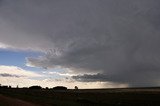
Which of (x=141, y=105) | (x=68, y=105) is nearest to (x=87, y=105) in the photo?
(x=68, y=105)

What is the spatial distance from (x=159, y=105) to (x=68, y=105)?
1339 cm

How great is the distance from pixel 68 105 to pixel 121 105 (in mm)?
8491

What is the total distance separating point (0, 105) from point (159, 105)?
22549 millimetres

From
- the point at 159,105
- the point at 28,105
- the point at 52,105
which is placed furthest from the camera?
the point at 159,105

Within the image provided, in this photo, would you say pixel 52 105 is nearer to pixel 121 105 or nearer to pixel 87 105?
pixel 87 105

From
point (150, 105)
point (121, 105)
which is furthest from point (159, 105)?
point (121, 105)

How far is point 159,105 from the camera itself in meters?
47.8

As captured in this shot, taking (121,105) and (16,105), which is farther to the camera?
(121,105)

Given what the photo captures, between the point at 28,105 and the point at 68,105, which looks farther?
the point at 68,105

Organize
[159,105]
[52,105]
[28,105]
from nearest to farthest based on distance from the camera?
[28,105]
[52,105]
[159,105]

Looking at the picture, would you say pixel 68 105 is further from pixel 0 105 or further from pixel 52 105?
pixel 0 105

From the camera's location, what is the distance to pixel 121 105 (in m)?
48.8

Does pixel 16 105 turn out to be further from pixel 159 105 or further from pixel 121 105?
pixel 159 105

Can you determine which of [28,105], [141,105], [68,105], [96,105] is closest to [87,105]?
[96,105]
